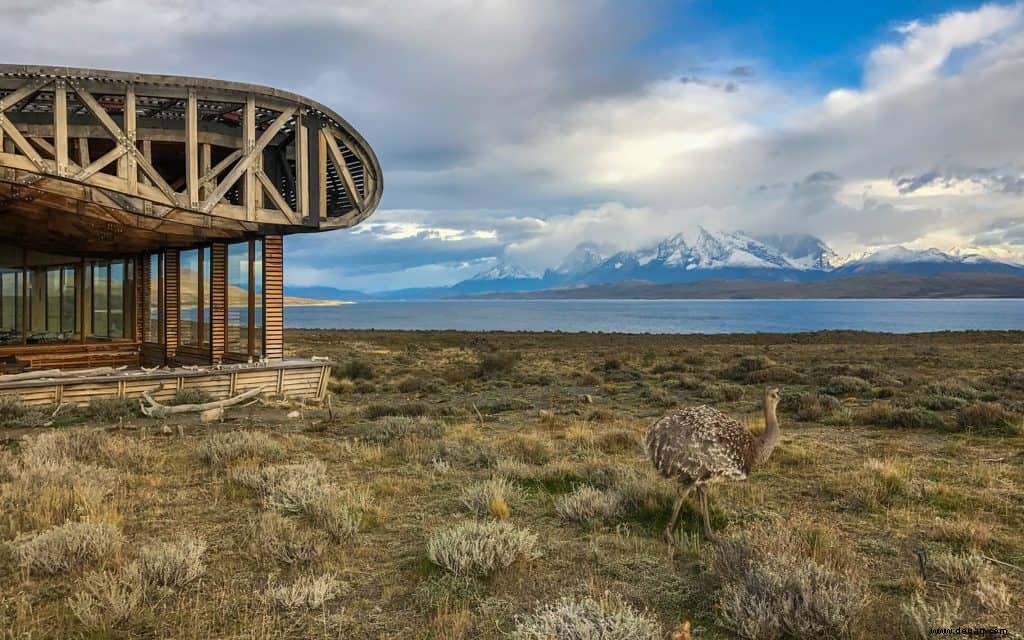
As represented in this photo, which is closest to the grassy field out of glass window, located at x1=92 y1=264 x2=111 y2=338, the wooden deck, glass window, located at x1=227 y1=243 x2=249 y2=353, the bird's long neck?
the bird's long neck

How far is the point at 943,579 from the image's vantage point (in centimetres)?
498

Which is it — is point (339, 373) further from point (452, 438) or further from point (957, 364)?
point (957, 364)

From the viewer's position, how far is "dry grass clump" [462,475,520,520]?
21.6 ft

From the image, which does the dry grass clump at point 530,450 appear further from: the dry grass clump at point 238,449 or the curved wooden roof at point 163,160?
the curved wooden roof at point 163,160

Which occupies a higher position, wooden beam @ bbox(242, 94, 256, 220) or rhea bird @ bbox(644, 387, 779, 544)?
wooden beam @ bbox(242, 94, 256, 220)

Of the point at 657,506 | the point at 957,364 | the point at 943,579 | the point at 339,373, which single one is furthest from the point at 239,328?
the point at 957,364

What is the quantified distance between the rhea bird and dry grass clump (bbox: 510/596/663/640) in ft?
6.02

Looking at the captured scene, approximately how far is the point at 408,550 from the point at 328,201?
13.0m

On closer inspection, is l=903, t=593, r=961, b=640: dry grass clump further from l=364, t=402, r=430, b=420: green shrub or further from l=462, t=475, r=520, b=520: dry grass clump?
l=364, t=402, r=430, b=420: green shrub

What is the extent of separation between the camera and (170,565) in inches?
193

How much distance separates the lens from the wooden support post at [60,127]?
33.8 feet

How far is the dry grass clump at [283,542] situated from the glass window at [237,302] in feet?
36.2

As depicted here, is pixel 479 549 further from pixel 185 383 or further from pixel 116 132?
pixel 185 383

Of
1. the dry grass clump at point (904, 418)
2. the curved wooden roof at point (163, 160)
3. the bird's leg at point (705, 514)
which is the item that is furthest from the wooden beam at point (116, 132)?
the dry grass clump at point (904, 418)
